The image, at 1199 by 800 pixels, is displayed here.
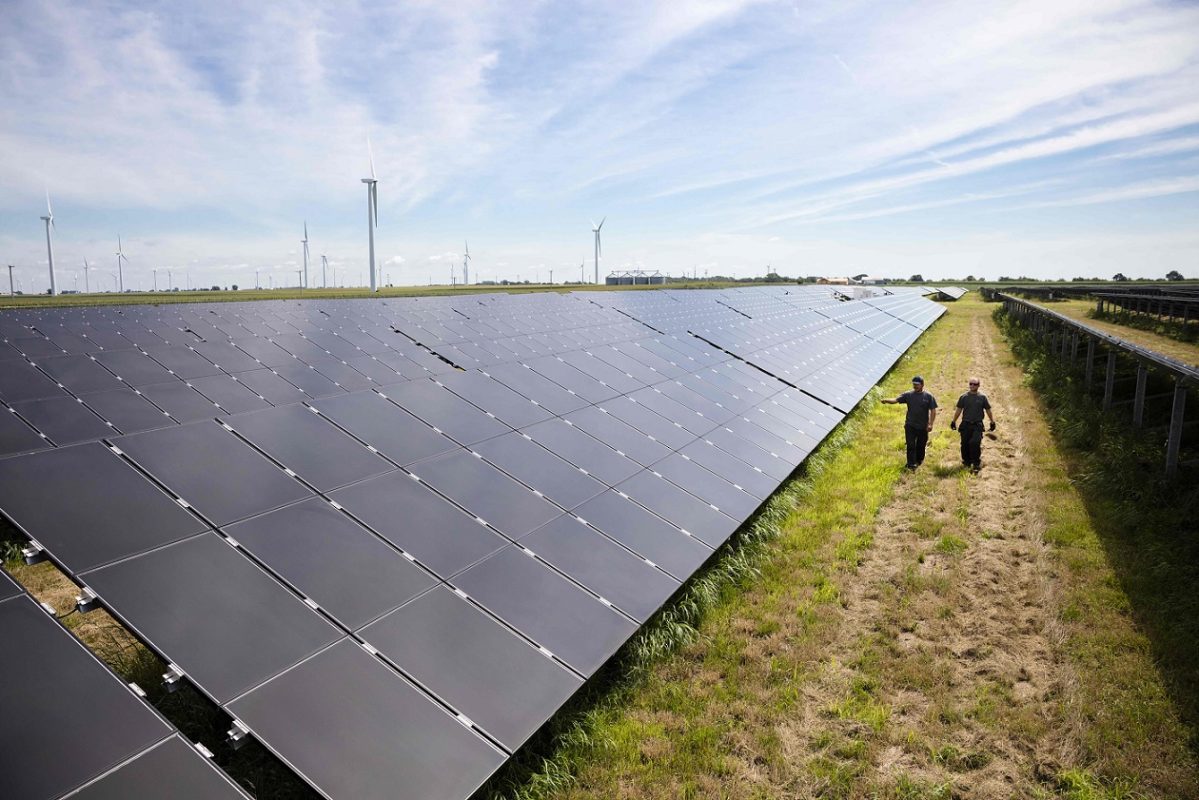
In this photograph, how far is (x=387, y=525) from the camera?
27.9ft

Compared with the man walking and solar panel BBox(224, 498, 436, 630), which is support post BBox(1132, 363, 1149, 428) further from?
solar panel BBox(224, 498, 436, 630)

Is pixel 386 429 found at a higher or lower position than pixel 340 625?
higher

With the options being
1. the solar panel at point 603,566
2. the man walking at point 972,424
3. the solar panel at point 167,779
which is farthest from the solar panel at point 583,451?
the man walking at point 972,424

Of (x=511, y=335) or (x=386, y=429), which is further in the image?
(x=511, y=335)

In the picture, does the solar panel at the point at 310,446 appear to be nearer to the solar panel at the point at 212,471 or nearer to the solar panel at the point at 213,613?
the solar panel at the point at 212,471

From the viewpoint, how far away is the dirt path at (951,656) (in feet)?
26.1

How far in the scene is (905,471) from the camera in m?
19.3

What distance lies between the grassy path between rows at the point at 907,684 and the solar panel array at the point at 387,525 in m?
1.18

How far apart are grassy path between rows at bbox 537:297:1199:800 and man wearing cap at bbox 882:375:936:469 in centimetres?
377

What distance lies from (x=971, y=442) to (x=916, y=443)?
1479mm

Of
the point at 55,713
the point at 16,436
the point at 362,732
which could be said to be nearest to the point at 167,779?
the point at 55,713

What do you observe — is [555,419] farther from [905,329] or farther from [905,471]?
[905,329]

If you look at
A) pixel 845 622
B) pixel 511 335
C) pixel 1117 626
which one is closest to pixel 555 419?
pixel 845 622

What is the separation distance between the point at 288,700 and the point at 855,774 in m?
6.16
